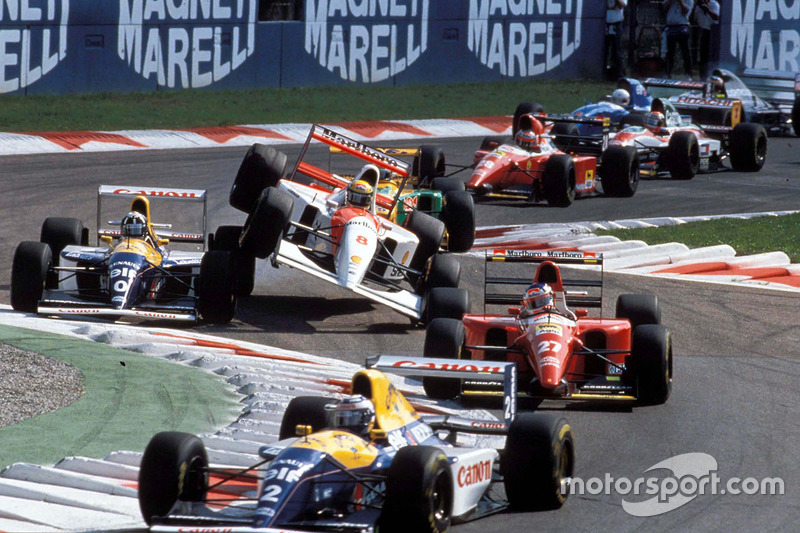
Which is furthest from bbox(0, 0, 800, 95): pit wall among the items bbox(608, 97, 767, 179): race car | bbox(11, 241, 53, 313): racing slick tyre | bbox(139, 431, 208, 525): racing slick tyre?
bbox(139, 431, 208, 525): racing slick tyre

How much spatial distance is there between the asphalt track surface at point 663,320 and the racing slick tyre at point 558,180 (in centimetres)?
21

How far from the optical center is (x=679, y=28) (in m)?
34.7

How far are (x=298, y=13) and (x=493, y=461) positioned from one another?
22.2m

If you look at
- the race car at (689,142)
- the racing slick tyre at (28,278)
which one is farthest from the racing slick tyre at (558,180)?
the racing slick tyre at (28,278)

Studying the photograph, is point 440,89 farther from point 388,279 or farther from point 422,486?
point 422,486

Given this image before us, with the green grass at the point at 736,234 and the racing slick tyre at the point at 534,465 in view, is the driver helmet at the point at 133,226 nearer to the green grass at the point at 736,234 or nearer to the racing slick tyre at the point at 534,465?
the racing slick tyre at the point at 534,465

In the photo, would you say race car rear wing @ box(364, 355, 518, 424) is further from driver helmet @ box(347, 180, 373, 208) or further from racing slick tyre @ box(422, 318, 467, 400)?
driver helmet @ box(347, 180, 373, 208)

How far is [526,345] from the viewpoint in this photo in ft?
37.4

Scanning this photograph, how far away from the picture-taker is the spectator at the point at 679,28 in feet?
113

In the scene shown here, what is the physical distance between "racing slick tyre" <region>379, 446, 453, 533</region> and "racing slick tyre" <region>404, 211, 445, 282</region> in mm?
8151

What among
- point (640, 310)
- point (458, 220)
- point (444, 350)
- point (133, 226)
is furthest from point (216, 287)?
point (458, 220)

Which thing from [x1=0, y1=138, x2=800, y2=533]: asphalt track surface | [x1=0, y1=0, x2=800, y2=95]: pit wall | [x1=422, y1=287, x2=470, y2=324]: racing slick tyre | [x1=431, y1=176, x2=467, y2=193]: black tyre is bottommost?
[x1=0, y1=138, x2=800, y2=533]: asphalt track surface

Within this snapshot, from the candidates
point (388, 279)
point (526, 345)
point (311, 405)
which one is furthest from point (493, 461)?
point (388, 279)

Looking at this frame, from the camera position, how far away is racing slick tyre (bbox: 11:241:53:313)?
13.9 m
